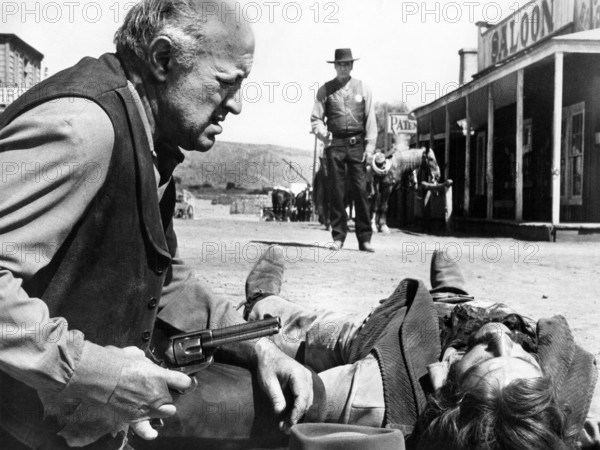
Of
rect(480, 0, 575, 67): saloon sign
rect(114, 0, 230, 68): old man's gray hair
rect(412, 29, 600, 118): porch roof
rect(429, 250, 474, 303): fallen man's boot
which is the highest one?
rect(480, 0, 575, 67): saloon sign

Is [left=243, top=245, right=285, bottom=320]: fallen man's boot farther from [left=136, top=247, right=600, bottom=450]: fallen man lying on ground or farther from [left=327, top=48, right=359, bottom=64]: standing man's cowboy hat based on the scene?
[left=327, top=48, right=359, bottom=64]: standing man's cowboy hat

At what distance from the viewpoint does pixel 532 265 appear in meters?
9.01

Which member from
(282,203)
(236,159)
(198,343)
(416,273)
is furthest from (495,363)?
(236,159)

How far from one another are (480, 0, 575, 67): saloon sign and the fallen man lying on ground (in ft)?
54.0

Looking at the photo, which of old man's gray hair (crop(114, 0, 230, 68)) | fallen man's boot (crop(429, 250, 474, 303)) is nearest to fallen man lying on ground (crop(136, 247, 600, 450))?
fallen man's boot (crop(429, 250, 474, 303))

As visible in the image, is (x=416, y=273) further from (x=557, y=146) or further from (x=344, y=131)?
(x=557, y=146)

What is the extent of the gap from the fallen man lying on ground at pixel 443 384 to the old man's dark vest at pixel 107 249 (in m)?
0.59

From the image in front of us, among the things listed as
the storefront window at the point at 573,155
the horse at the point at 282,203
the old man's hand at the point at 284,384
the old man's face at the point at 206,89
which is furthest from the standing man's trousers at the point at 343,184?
the horse at the point at 282,203

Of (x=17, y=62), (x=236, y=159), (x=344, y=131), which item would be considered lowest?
(x=344, y=131)

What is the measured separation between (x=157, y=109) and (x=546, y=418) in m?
1.45

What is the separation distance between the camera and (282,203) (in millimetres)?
34219

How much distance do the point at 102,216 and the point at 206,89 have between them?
482 mm

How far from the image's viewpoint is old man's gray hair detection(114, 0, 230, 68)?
2242 mm

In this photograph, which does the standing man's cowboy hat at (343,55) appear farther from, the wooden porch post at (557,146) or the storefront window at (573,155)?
the storefront window at (573,155)
